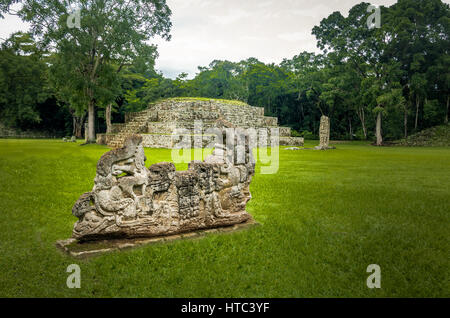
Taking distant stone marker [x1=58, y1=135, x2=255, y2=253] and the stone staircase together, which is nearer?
distant stone marker [x1=58, y1=135, x2=255, y2=253]

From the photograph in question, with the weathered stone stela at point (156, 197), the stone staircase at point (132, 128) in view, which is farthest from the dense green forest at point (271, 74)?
the weathered stone stela at point (156, 197)

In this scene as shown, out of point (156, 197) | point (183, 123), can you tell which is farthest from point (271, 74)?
point (156, 197)

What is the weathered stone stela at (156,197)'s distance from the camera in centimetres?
336

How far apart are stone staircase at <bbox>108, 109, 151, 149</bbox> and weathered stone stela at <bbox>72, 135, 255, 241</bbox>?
46.7ft

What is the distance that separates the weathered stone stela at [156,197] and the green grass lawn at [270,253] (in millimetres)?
285

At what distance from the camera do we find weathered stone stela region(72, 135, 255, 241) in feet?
11.0

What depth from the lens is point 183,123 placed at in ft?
62.4

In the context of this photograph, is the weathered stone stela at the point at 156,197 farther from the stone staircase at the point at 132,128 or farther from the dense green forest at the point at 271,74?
the dense green forest at the point at 271,74

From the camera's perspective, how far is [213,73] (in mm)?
35250

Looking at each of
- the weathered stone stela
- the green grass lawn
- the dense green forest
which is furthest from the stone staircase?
the weathered stone stela

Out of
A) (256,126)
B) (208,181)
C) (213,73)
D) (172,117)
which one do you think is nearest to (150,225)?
(208,181)

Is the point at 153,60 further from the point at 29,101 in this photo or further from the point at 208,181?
the point at 208,181

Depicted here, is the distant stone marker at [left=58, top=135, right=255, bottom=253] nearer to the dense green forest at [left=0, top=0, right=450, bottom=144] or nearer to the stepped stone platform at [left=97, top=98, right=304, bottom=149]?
the stepped stone platform at [left=97, top=98, right=304, bottom=149]

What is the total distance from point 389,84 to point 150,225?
2515 cm
